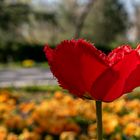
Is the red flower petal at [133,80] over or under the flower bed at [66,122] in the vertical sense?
under

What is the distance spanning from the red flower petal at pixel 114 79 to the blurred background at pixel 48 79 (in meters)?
1.27

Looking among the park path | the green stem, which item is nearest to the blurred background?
the park path

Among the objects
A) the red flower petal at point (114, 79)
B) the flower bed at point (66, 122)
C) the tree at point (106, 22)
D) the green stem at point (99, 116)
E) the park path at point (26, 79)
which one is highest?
the tree at point (106, 22)

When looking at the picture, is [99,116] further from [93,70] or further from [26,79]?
[26,79]

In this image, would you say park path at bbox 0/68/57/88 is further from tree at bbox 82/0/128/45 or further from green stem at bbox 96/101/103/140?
tree at bbox 82/0/128/45

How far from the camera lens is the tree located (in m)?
44.7

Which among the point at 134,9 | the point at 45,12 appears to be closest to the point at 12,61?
the point at 45,12

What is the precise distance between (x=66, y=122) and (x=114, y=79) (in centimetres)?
220

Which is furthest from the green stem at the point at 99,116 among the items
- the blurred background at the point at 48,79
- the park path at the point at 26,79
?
the park path at the point at 26,79

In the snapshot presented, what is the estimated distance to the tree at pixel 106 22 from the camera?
147 ft

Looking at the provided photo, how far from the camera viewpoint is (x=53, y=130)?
3.36 metres

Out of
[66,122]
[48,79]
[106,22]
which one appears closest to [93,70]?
[66,122]

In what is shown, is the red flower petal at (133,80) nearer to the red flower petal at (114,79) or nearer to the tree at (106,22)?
the red flower petal at (114,79)

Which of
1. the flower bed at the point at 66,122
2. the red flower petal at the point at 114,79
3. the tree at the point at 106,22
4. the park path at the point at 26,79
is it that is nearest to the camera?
the red flower petal at the point at 114,79
